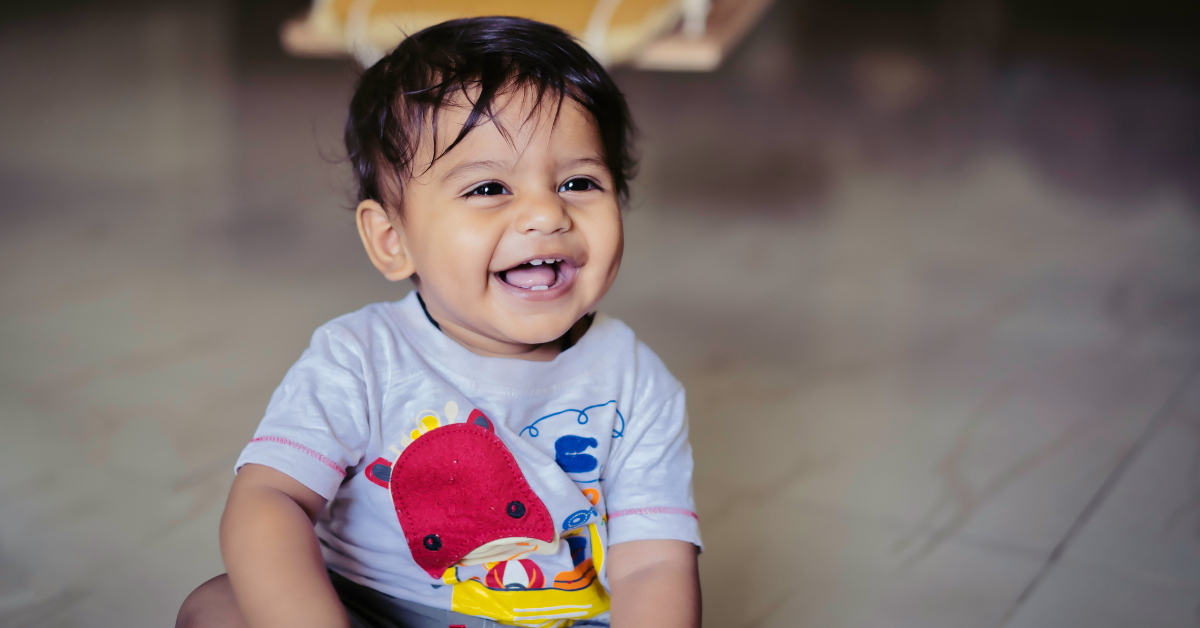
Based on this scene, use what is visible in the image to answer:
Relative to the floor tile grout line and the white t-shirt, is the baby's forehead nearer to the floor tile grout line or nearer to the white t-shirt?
the white t-shirt

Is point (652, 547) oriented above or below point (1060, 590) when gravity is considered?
above

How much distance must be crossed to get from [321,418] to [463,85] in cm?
25

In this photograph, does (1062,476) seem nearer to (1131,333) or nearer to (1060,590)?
(1060,590)

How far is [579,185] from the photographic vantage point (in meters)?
0.71

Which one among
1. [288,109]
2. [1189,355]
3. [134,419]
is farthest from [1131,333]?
[288,109]

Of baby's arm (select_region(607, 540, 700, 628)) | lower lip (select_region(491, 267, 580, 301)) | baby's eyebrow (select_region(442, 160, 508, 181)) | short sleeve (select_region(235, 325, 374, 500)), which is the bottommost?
baby's arm (select_region(607, 540, 700, 628))

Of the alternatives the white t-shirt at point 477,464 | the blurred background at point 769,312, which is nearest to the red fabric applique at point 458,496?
the white t-shirt at point 477,464

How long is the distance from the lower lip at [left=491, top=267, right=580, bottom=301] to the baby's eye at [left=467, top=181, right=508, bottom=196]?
2.2 inches

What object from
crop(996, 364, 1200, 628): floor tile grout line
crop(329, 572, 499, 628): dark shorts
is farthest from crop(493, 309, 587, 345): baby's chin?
crop(996, 364, 1200, 628): floor tile grout line

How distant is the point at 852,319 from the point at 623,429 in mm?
1155

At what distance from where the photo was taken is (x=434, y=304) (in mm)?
747

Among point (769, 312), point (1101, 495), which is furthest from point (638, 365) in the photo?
point (769, 312)

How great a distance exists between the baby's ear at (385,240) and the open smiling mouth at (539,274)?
9 centimetres

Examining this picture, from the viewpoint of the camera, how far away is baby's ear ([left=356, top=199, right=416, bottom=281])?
75 cm
